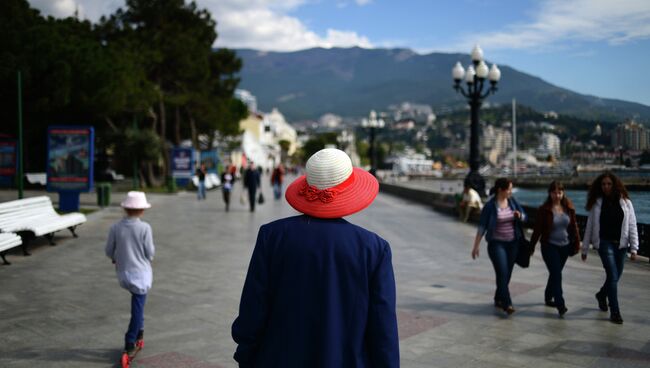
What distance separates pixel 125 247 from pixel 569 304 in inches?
192

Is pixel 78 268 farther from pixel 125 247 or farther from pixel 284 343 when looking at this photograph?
pixel 284 343

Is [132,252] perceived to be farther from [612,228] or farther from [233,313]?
[612,228]

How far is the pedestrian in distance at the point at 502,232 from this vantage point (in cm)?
648

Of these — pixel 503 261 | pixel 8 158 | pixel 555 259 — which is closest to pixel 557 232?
pixel 555 259

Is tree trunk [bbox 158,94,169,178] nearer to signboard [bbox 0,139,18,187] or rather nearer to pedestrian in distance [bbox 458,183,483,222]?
signboard [bbox 0,139,18,187]

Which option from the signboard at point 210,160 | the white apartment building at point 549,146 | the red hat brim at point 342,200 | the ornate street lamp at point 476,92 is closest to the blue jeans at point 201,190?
the ornate street lamp at point 476,92

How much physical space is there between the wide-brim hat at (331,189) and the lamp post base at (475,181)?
16.6 meters

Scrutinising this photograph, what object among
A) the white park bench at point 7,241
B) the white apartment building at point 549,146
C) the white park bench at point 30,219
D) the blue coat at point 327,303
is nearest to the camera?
the blue coat at point 327,303

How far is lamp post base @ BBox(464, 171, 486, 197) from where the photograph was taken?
1905 cm

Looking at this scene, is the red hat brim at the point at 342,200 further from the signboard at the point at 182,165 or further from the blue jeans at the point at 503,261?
the signboard at the point at 182,165

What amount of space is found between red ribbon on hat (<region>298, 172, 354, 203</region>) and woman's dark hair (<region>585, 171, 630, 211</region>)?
4527 mm

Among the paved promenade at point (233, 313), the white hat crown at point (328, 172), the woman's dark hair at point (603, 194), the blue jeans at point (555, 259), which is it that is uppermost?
the white hat crown at point (328, 172)

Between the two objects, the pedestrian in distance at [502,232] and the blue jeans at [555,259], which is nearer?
the blue jeans at [555,259]

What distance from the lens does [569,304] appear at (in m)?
6.87
